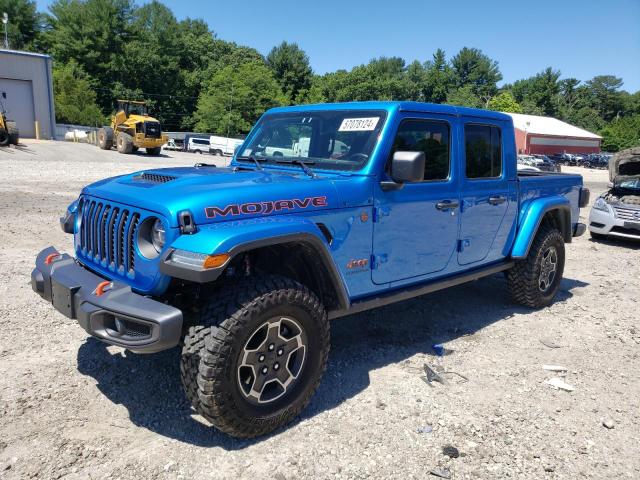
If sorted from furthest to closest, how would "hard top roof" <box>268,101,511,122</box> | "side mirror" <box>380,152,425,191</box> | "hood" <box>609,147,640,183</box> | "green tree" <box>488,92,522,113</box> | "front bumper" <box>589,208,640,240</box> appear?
"green tree" <box>488,92,522,113</box> < "hood" <box>609,147,640,183</box> < "front bumper" <box>589,208,640,240</box> < "hard top roof" <box>268,101,511,122</box> < "side mirror" <box>380,152,425,191</box>

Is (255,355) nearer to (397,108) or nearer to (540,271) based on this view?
(397,108)

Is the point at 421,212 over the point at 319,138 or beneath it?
beneath

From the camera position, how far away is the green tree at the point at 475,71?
9825 cm

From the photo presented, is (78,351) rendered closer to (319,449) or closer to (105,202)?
(105,202)

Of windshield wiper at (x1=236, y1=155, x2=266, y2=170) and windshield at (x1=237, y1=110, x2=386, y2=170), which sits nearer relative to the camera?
windshield at (x1=237, y1=110, x2=386, y2=170)

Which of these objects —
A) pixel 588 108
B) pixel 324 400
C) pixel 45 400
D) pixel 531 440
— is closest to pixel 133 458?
pixel 45 400

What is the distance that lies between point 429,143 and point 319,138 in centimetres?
89

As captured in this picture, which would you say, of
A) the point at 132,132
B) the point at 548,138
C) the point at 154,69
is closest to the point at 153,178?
the point at 132,132

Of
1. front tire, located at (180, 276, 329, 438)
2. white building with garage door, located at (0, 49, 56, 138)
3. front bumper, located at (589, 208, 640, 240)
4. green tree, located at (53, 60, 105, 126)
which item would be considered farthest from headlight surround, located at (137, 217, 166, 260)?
green tree, located at (53, 60, 105, 126)

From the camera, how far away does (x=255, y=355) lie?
291 centimetres

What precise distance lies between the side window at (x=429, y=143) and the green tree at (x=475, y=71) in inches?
3943

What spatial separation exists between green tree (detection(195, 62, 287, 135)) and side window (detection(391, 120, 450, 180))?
5004 centimetres

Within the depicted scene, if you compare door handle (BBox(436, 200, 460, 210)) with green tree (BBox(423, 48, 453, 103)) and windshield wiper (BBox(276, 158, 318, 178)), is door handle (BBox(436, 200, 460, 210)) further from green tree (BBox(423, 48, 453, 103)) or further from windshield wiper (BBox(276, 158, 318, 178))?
green tree (BBox(423, 48, 453, 103))

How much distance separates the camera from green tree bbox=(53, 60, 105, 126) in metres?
43.8
